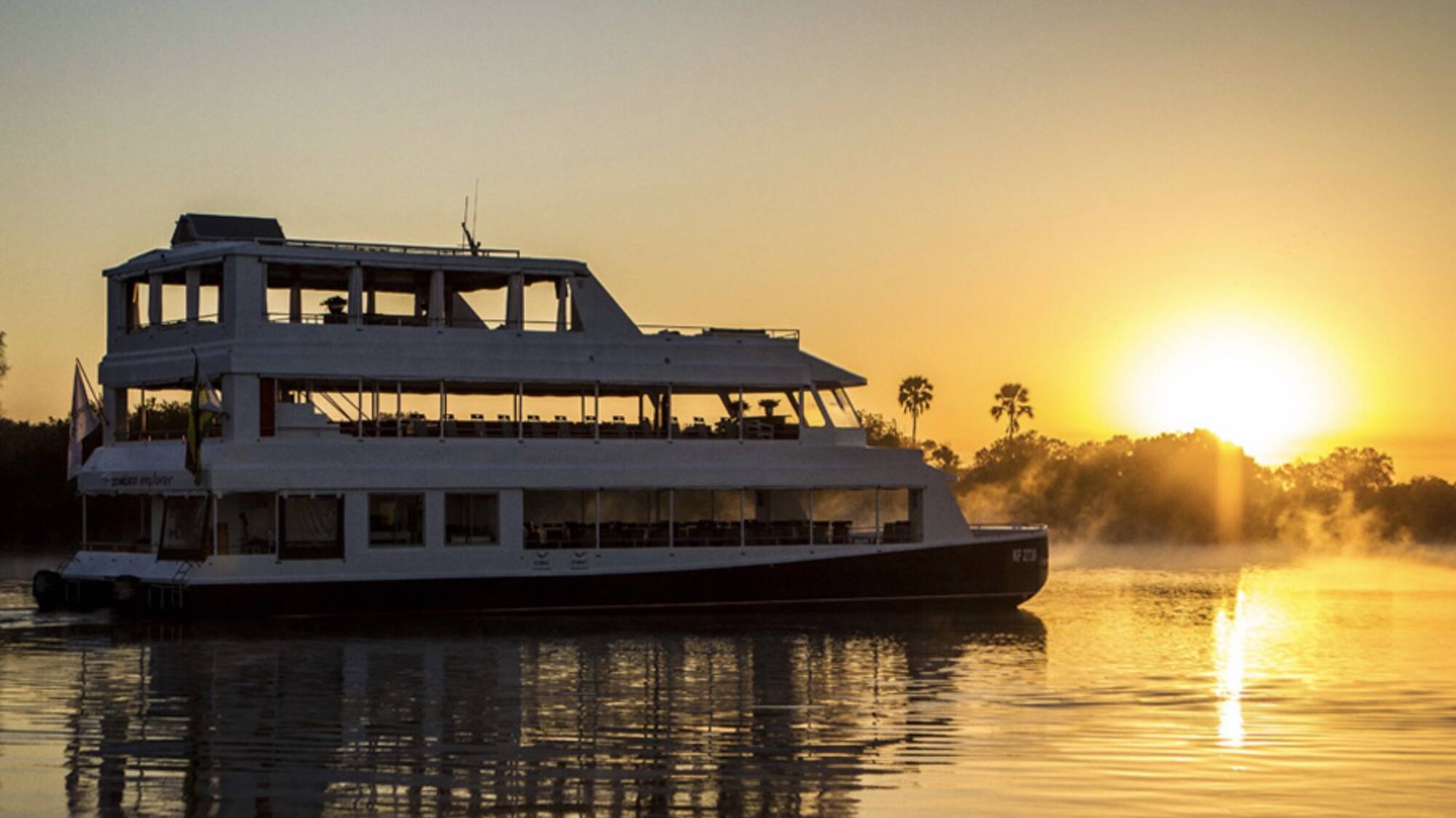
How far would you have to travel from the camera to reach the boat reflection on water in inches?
687

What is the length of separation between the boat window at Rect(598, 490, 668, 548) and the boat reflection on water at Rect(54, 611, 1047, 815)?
1.94 metres

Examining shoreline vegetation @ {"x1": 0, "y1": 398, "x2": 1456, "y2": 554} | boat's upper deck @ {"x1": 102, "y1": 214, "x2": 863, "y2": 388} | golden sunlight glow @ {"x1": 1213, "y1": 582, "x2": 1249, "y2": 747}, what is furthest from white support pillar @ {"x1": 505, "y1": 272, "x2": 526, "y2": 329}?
shoreline vegetation @ {"x1": 0, "y1": 398, "x2": 1456, "y2": 554}

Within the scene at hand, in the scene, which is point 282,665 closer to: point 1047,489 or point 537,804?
point 537,804

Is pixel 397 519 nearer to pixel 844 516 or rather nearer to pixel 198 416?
pixel 198 416

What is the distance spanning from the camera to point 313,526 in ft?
115

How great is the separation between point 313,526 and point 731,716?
14302 mm

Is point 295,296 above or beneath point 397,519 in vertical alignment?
above

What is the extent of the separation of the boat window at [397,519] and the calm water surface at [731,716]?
1611 mm

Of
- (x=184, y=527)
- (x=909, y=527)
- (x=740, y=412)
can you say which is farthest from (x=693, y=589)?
(x=184, y=527)

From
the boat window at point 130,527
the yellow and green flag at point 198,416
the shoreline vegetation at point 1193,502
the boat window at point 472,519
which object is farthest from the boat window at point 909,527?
the shoreline vegetation at point 1193,502

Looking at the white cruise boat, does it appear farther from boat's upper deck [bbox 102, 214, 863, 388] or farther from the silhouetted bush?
the silhouetted bush

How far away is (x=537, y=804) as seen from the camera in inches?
658

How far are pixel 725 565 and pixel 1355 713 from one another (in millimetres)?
16168

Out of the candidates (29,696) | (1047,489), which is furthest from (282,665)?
(1047,489)
